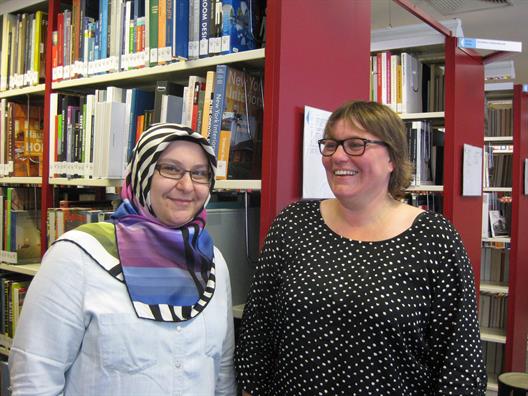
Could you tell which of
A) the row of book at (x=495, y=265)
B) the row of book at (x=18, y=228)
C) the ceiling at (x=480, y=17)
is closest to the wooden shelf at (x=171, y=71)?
the row of book at (x=18, y=228)

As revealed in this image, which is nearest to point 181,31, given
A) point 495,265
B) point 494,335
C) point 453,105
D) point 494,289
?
point 453,105

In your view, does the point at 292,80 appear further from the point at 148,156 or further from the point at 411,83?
the point at 411,83

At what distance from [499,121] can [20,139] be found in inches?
145

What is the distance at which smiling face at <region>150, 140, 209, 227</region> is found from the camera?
1.27m

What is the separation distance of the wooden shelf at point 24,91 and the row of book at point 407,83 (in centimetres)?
196

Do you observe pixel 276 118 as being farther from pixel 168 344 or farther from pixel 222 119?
pixel 168 344

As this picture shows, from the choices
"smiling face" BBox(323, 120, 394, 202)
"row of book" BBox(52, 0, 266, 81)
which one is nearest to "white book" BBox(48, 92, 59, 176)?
"row of book" BBox(52, 0, 266, 81)

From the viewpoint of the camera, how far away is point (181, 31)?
6.03 ft

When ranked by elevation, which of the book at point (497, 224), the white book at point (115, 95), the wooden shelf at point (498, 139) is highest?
the wooden shelf at point (498, 139)

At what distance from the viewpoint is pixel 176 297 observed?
1272mm

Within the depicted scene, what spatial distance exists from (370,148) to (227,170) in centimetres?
57

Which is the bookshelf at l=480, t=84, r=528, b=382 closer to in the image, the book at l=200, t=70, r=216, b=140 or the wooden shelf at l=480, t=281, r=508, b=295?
the wooden shelf at l=480, t=281, r=508, b=295

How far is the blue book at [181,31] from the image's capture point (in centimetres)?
183

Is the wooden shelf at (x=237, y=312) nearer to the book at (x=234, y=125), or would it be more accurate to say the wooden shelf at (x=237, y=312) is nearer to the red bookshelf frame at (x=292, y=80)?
the red bookshelf frame at (x=292, y=80)
